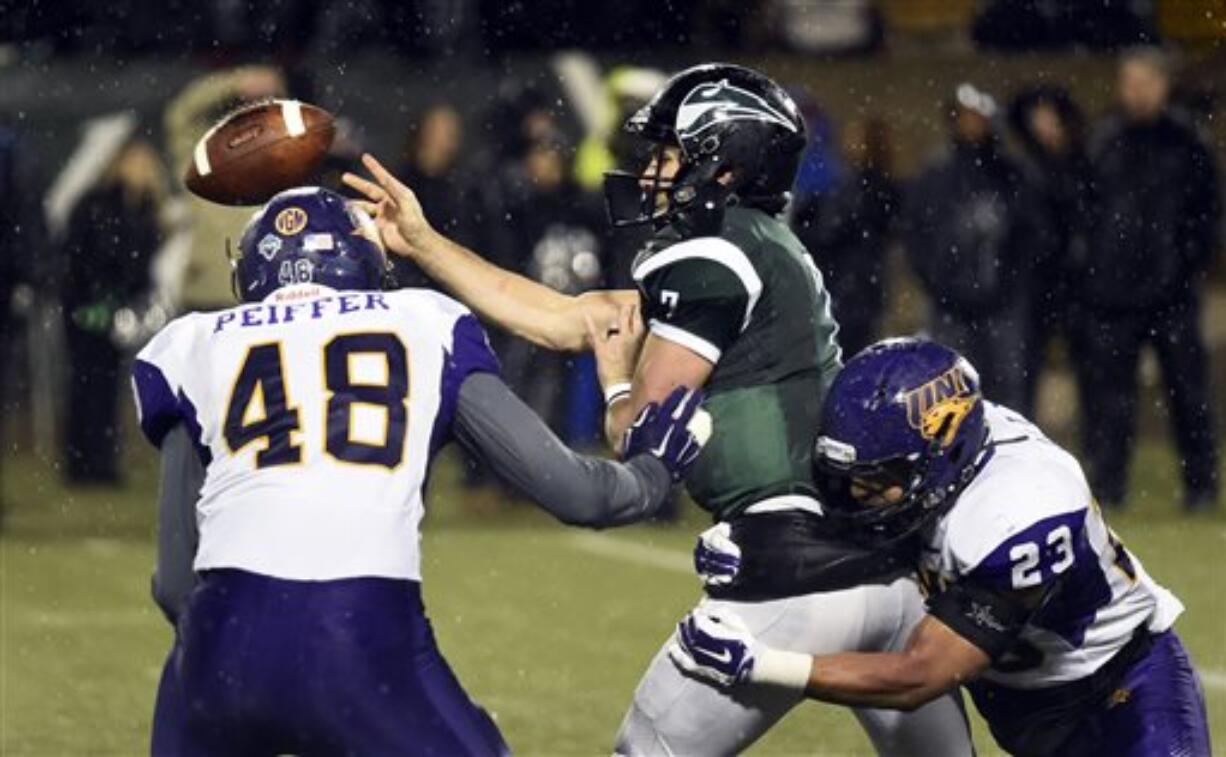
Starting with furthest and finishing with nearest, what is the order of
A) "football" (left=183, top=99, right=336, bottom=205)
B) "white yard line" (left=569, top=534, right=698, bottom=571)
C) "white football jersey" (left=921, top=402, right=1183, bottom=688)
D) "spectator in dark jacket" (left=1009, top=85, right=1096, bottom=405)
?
"spectator in dark jacket" (left=1009, top=85, right=1096, bottom=405), "white yard line" (left=569, top=534, right=698, bottom=571), "football" (left=183, top=99, right=336, bottom=205), "white football jersey" (left=921, top=402, right=1183, bottom=688)

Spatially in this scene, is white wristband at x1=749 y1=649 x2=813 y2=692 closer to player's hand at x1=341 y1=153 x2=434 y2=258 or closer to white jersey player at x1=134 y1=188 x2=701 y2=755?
white jersey player at x1=134 y1=188 x2=701 y2=755

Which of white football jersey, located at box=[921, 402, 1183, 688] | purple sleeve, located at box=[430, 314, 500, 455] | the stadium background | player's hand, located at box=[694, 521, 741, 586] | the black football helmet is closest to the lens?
purple sleeve, located at box=[430, 314, 500, 455]

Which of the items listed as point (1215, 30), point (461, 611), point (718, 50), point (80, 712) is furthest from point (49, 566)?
point (1215, 30)

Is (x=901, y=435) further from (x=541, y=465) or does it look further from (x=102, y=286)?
(x=102, y=286)

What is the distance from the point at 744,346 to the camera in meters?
4.94

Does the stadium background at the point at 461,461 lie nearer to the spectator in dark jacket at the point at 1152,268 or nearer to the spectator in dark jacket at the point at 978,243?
the spectator in dark jacket at the point at 1152,268

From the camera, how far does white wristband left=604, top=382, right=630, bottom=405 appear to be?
16.5ft

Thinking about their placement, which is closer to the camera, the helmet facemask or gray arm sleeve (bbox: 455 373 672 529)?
gray arm sleeve (bbox: 455 373 672 529)

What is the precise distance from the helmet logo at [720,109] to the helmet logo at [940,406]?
0.63 meters

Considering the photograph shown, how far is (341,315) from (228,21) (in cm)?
1058

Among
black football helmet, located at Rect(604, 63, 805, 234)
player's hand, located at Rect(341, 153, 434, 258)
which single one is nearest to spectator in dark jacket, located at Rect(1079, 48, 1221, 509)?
player's hand, located at Rect(341, 153, 434, 258)

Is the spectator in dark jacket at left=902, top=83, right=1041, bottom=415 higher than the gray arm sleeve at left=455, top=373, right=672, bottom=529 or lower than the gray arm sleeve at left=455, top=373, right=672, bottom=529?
lower

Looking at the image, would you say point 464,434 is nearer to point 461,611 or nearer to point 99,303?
point 461,611

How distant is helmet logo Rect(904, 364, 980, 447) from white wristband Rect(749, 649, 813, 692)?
1.37 ft
